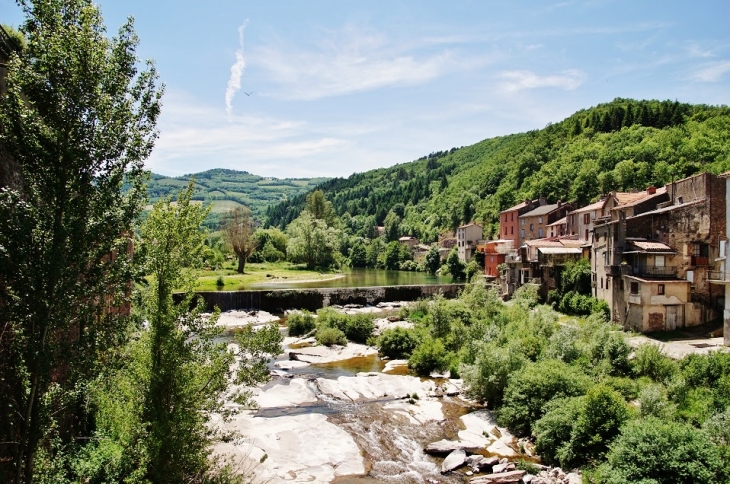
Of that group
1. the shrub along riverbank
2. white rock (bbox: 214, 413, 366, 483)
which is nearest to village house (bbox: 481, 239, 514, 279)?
the shrub along riverbank

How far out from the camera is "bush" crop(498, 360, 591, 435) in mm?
19516

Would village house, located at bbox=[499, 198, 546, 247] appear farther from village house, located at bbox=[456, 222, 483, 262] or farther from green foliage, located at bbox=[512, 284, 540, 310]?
green foliage, located at bbox=[512, 284, 540, 310]

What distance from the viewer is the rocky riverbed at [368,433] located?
1634cm

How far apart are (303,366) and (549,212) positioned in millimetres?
50760

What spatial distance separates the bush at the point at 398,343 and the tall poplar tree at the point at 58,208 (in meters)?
25.9

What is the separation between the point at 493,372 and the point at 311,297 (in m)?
32.8

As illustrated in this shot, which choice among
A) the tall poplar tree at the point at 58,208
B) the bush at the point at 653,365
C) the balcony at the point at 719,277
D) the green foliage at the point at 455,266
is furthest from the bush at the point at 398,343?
the green foliage at the point at 455,266

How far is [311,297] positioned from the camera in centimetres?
5353

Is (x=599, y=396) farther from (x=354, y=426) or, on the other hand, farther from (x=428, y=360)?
(x=428, y=360)

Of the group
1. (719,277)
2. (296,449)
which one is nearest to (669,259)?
(719,277)

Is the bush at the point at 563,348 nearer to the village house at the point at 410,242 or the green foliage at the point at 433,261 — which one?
the green foliage at the point at 433,261

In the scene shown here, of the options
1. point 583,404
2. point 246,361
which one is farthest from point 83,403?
point 583,404

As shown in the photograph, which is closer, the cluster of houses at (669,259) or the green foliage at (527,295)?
the cluster of houses at (669,259)

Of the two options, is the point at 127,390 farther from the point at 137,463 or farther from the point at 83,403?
the point at 83,403
